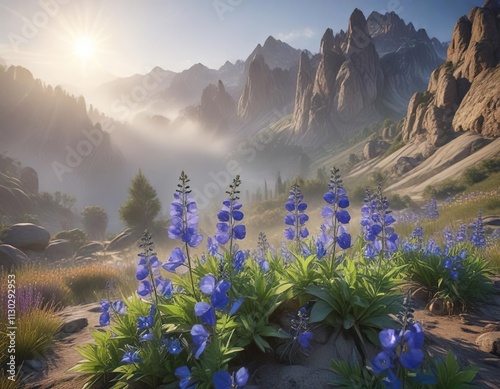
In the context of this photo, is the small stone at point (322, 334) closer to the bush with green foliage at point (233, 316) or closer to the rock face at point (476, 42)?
the bush with green foliage at point (233, 316)

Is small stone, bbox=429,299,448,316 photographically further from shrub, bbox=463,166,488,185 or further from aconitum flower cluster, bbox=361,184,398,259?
shrub, bbox=463,166,488,185

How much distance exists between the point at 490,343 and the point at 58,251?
36.6 metres

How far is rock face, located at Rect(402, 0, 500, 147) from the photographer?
54.6 m

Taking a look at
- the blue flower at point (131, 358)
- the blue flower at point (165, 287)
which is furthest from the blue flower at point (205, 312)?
the blue flower at point (165, 287)

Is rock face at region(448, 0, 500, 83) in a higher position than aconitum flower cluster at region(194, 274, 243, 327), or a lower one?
higher

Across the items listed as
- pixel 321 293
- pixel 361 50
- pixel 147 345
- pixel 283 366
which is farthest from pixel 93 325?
pixel 361 50

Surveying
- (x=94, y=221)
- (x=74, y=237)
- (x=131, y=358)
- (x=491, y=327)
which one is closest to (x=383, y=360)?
(x=131, y=358)

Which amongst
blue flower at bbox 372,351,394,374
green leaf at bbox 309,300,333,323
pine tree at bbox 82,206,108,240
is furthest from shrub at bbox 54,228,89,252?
blue flower at bbox 372,351,394,374

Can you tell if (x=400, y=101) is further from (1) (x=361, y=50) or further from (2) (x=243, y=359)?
(2) (x=243, y=359)

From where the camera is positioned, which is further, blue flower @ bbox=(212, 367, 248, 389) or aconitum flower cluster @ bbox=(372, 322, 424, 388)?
blue flower @ bbox=(212, 367, 248, 389)

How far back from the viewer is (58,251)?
31.1m

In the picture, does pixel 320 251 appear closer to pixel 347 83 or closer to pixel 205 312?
pixel 205 312

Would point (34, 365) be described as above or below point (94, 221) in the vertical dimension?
below

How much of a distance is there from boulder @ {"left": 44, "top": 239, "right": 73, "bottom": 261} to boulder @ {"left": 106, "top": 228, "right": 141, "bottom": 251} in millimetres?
4102
